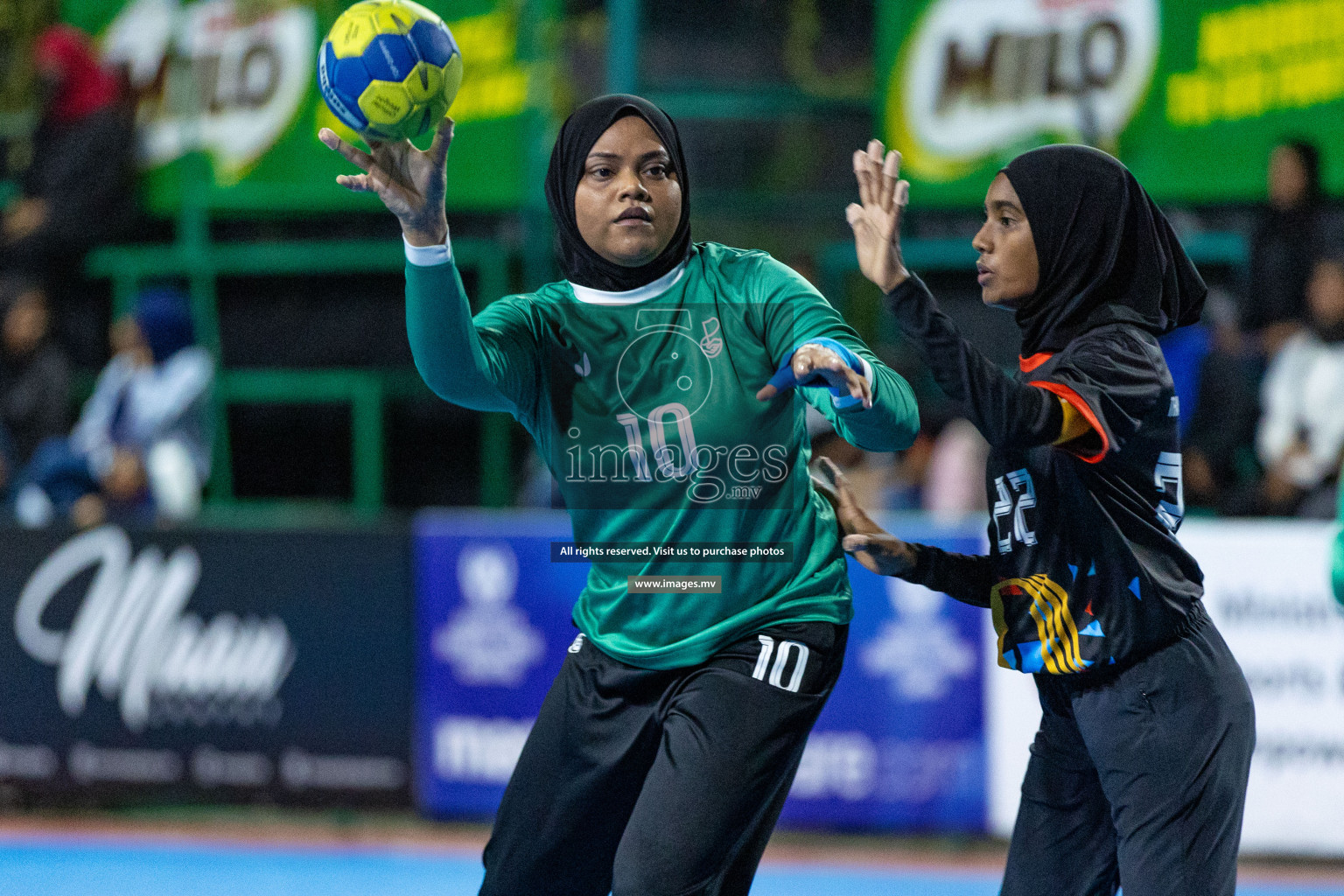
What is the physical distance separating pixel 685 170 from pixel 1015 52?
5460 mm

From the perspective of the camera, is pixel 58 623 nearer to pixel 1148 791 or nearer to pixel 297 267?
pixel 297 267

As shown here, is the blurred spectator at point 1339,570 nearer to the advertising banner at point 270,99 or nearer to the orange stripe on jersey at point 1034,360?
the orange stripe on jersey at point 1034,360

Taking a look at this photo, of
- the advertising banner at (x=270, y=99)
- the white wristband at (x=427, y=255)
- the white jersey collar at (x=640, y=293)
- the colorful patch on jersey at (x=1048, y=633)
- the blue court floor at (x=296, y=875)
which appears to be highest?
the advertising banner at (x=270, y=99)

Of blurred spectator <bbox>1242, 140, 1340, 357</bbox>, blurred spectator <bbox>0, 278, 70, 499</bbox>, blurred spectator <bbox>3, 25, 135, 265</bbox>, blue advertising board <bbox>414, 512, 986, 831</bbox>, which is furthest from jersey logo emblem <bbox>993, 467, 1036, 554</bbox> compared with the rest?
blurred spectator <bbox>3, 25, 135, 265</bbox>

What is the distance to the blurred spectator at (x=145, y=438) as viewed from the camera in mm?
7641

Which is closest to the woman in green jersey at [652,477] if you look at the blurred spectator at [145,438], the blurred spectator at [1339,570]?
the blurred spectator at [1339,570]

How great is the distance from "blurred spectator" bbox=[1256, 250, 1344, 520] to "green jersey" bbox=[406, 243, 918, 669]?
13.3 feet

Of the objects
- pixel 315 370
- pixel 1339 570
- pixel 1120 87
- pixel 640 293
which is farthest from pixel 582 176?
pixel 315 370

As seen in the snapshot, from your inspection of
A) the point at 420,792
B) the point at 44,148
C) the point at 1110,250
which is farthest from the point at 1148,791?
the point at 44,148

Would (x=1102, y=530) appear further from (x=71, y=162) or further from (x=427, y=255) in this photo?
(x=71, y=162)

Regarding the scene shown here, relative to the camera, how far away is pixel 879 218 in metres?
2.81

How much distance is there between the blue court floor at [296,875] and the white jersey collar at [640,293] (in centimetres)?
328

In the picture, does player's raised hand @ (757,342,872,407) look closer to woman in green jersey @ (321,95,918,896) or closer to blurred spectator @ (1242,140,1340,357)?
woman in green jersey @ (321,95,918,896)

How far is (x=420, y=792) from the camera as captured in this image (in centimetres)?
668
